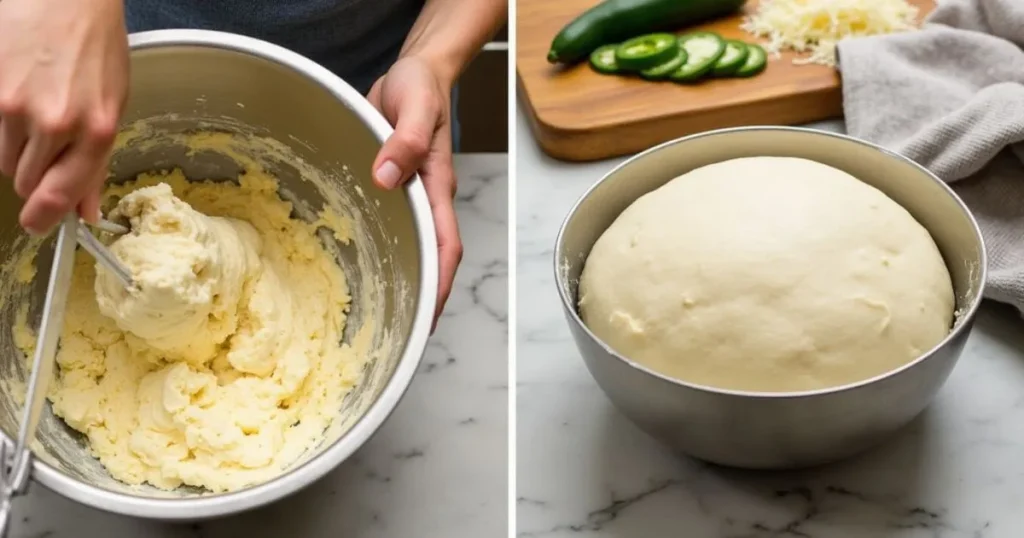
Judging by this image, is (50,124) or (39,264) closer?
(50,124)

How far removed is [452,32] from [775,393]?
619 mm

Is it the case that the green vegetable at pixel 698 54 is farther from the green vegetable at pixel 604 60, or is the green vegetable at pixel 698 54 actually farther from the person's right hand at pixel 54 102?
the person's right hand at pixel 54 102

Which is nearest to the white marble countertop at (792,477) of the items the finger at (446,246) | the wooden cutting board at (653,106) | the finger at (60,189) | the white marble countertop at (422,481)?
the white marble countertop at (422,481)

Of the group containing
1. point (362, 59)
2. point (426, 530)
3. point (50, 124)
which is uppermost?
point (50, 124)

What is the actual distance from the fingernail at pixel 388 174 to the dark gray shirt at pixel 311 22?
15.7 inches

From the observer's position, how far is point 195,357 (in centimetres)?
98

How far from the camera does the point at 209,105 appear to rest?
1017mm

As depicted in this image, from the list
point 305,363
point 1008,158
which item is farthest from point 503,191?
point 1008,158

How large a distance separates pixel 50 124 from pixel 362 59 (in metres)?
0.60

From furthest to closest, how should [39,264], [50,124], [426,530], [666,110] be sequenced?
1. [666,110]
2. [39,264]
3. [426,530]
4. [50,124]

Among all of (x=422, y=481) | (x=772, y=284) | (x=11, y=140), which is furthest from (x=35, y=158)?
(x=772, y=284)

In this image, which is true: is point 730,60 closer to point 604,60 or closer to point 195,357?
point 604,60

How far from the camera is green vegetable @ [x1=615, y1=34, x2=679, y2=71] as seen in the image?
1.24 metres

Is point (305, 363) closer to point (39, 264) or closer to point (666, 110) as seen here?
point (39, 264)
